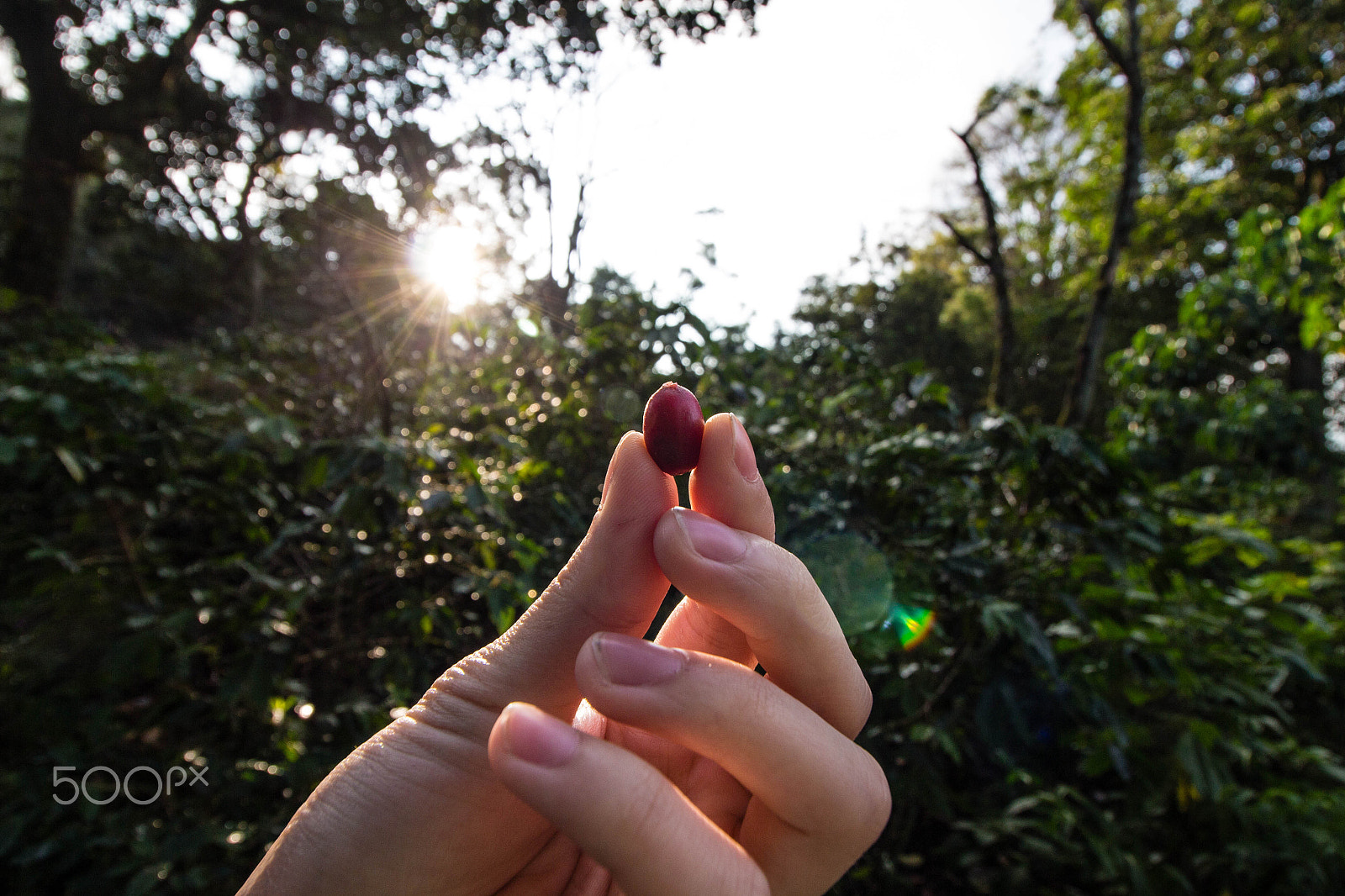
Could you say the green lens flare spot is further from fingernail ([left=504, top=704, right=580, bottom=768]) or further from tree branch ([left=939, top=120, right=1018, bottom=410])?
tree branch ([left=939, top=120, right=1018, bottom=410])

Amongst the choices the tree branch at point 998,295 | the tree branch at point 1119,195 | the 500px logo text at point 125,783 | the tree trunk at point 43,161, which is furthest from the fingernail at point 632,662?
the tree trunk at point 43,161

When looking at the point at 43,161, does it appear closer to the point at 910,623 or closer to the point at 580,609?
the point at 580,609

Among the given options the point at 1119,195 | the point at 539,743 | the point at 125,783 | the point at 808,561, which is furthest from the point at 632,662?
the point at 1119,195

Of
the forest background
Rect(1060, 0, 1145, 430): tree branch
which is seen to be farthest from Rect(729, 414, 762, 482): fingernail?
Rect(1060, 0, 1145, 430): tree branch

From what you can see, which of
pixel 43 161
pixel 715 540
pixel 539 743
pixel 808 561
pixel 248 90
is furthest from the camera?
Answer: pixel 248 90

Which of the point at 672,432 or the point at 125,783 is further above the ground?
the point at 672,432

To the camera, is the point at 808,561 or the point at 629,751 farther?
the point at 808,561

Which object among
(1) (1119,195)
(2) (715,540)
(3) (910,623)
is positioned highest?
(1) (1119,195)

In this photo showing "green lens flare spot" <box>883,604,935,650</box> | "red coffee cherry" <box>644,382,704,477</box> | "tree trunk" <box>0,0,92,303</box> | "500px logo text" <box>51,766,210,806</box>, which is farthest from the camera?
"tree trunk" <box>0,0,92,303</box>
